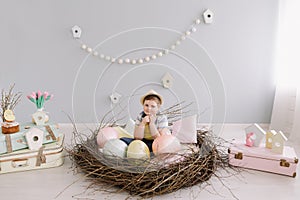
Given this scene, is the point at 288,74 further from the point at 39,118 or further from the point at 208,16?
the point at 39,118

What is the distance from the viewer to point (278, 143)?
1164 mm

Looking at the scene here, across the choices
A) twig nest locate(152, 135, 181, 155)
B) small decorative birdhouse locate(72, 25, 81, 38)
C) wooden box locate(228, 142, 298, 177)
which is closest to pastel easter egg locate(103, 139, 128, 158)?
twig nest locate(152, 135, 181, 155)

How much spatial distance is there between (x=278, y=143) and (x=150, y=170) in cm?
47

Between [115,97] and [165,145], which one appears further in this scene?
[115,97]

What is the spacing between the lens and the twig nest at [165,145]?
3.56 ft

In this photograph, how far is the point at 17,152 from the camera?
1174 millimetres

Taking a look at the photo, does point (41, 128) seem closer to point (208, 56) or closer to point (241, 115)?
point (208, 56)

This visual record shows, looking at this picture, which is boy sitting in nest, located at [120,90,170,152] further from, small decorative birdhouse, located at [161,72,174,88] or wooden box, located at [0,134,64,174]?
small decorative birdhouse, located at [161,72,174,88]

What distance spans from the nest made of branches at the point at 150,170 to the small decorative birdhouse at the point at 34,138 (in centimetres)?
15

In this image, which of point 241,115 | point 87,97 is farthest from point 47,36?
point 241,115

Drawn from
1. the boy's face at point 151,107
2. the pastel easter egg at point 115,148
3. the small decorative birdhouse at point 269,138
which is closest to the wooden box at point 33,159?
the pastel easter egg at point 115,148

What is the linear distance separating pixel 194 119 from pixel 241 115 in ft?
2.19

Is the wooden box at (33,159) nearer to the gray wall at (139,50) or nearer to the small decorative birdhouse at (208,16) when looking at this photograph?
the gray wall at (139,50)

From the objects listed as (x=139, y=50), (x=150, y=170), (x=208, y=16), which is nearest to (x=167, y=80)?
(x=139, y=50)
